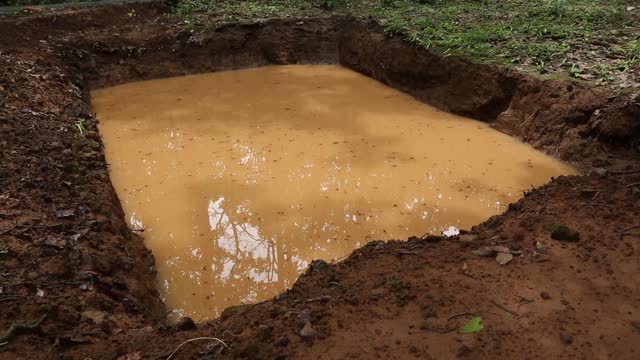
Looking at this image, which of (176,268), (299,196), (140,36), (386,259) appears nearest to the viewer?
(386,259)

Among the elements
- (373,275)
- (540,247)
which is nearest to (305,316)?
(373,275)

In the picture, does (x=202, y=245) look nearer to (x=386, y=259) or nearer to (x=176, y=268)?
(x=176, y=268)

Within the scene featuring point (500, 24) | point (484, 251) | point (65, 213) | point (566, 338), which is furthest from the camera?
point (500, 24)

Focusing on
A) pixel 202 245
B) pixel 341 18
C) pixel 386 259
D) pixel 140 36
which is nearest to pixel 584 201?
pixel 386 259

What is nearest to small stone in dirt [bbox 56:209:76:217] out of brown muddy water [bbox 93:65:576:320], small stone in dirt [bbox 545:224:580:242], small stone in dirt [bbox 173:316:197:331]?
brown muddy water [bbox 93:65:576:320]

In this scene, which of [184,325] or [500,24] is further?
[500,24]

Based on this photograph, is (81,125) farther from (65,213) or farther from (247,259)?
(247,259)

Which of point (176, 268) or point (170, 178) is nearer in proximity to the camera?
point (176, 268)

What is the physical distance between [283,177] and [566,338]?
3930 mm

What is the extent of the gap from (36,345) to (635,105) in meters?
6.30

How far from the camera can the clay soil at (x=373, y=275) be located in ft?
8.80

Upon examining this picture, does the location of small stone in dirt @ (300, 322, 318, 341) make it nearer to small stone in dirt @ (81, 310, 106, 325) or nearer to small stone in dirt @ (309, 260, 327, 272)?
small stone in dirt @ (309, 260, 327, 272)

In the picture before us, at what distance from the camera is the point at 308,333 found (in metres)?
2.71

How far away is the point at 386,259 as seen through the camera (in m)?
3.62
